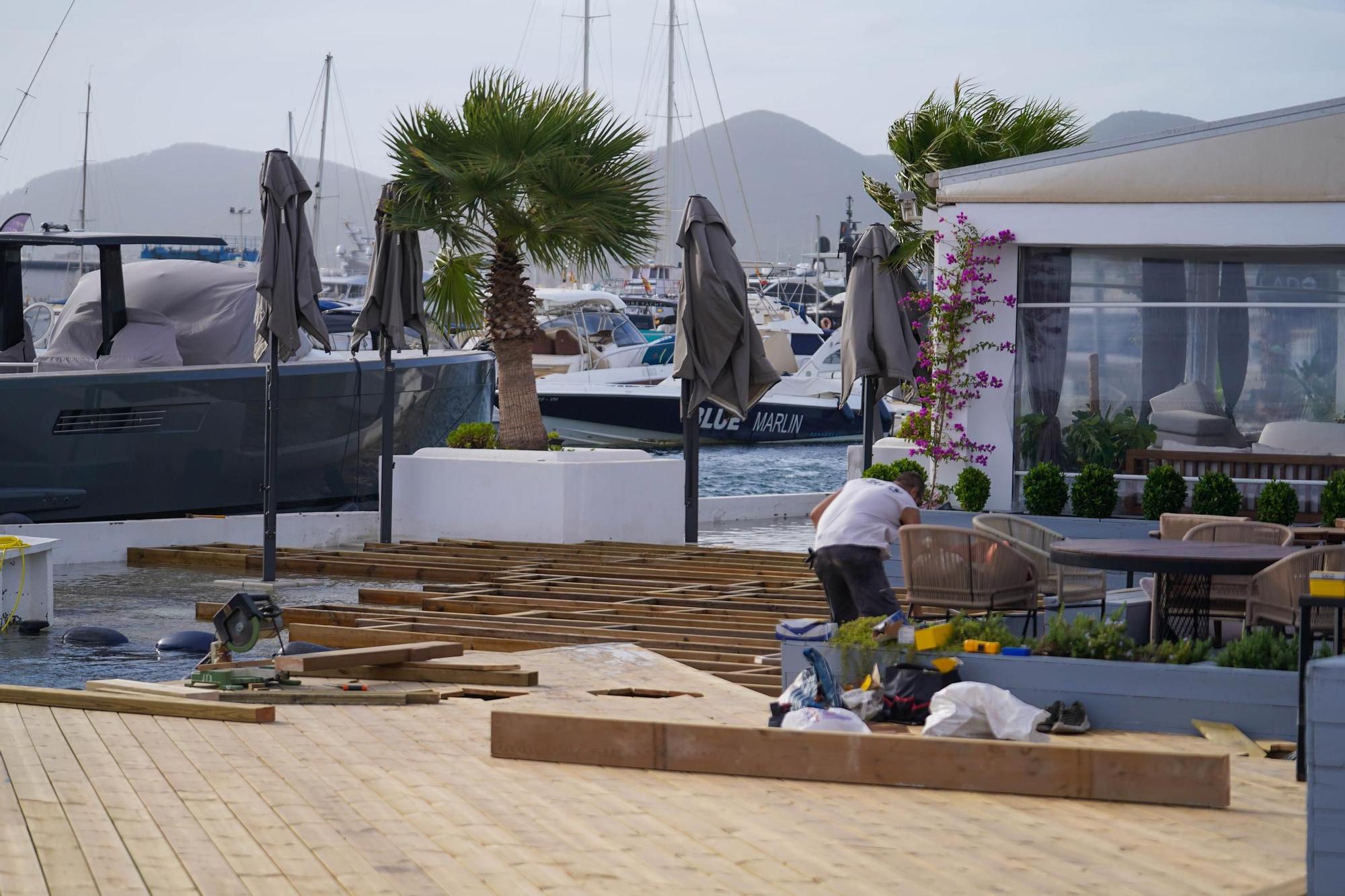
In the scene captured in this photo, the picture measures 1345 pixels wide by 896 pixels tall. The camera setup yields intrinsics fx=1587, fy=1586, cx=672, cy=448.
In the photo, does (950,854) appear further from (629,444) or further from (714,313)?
(629,444)

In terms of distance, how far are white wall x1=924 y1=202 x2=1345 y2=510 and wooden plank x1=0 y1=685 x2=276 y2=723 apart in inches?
320

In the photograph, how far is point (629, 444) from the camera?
47031 millimetres

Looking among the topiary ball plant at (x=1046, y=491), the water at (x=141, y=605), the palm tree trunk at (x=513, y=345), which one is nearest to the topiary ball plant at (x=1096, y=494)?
the topiary ball plant at (x=1046, y=491)

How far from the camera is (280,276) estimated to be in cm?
1401

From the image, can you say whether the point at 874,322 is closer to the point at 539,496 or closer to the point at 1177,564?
the point at 539,496

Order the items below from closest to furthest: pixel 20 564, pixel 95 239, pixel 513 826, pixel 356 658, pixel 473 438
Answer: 1. pixel 513 826
2. pixel 356 658
3. pixel 20 564
4. pixel 473 438
5. pixel 95 239

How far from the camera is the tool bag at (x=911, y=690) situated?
7.63 m

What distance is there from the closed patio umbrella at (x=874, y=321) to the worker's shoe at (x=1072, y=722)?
7479mm

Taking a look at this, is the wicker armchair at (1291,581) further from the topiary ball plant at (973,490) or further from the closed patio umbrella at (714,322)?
the closed patio umbrella at (714,322)

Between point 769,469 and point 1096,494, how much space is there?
29050mm

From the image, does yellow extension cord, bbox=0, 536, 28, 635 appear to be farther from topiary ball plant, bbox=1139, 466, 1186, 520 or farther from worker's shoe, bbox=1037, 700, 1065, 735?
topiary ball plant, bbox=1139, 466, 1186, 520

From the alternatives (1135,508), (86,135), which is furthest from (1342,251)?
(86,135)

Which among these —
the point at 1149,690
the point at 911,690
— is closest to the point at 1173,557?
the point at 1149,690

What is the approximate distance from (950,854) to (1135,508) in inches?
351
